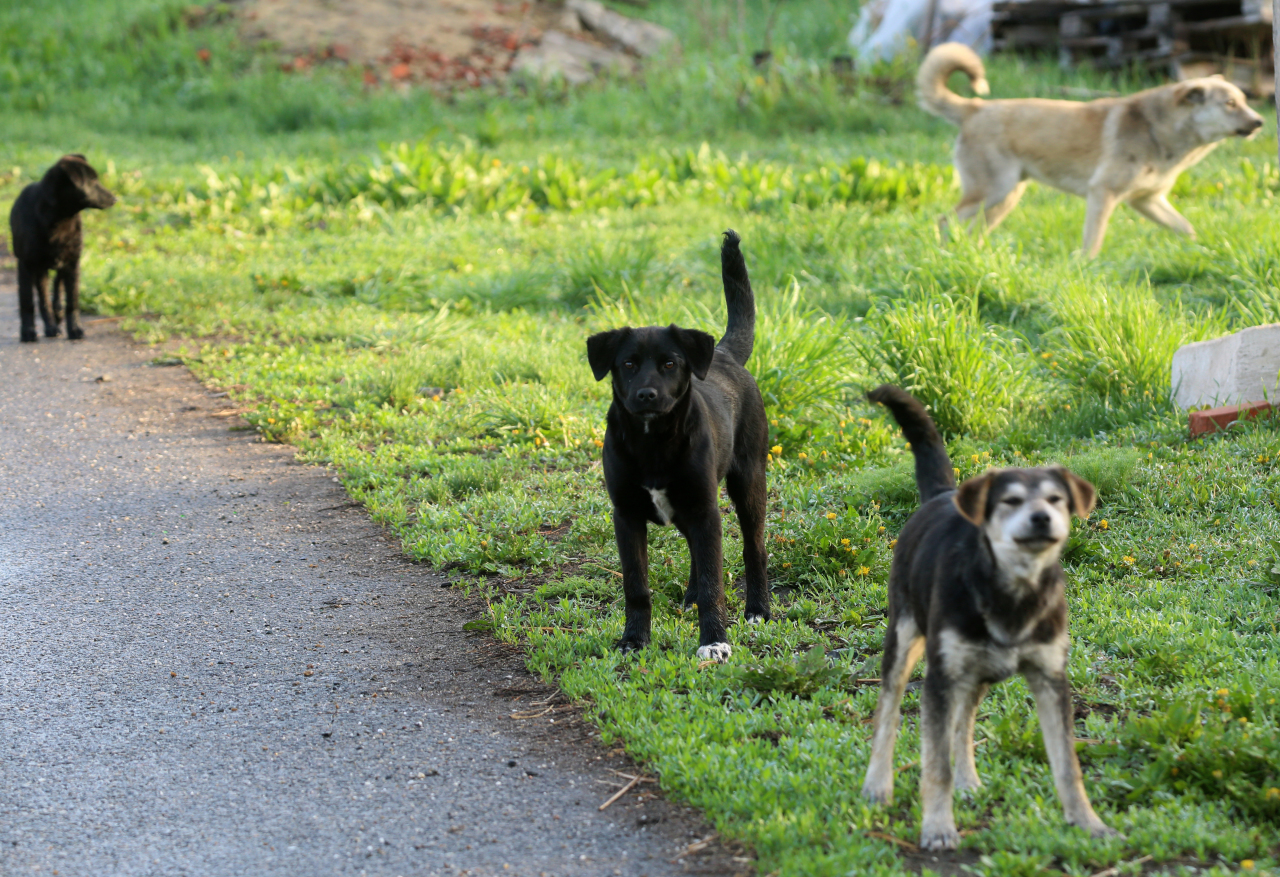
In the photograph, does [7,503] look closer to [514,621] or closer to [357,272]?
[514,621]

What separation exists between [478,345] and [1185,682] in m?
5.09

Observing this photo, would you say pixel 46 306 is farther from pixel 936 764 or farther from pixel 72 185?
pixel 936 764

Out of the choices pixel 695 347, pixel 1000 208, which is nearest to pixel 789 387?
pixel 695 347

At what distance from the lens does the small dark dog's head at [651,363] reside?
3.66 m

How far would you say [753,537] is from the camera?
164 inches

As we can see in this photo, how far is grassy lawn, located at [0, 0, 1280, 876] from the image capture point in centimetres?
306

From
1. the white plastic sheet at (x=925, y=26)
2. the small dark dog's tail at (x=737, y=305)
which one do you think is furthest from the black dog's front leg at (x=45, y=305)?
the white plastic sheet at (x=925, y=26)

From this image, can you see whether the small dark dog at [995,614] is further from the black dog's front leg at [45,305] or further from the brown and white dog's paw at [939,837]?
the black dog's front leg at [45,305]

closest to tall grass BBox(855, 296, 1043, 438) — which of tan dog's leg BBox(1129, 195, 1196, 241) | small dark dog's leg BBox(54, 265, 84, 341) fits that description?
tan dog's leg BBox(1129, 195, 1196, 241)

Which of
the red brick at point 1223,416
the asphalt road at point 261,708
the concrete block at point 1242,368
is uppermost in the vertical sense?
the concrete block at point 1242,368

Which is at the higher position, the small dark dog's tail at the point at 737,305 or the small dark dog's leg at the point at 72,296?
the small dark dog's tail at the point at 737,305

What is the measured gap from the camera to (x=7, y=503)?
213 inches

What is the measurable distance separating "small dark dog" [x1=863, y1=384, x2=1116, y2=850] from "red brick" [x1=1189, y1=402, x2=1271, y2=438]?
3054 mm

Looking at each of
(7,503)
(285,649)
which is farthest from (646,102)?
(285,649)
